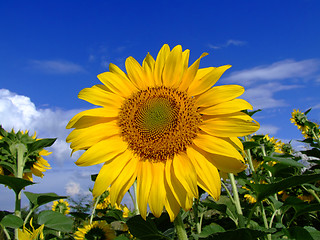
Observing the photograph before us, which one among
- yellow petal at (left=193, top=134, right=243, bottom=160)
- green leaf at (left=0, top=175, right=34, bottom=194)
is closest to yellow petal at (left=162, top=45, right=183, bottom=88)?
yellow petal at (left=193, top=134, right=243, bottom=160)

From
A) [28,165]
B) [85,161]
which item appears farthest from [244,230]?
[28,165]

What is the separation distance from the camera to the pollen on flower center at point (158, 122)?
1.65 meters

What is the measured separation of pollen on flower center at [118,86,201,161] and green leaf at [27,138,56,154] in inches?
39.8

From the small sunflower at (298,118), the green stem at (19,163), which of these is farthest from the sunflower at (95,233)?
the small sunflower at (298,118)

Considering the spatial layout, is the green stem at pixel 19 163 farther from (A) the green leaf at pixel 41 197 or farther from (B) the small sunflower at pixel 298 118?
(B) the small sunflower at pixel 298 118

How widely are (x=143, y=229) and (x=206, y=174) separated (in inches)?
17.7

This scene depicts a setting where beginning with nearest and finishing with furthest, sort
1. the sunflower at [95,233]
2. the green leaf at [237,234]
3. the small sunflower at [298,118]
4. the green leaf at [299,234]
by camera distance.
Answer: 1. the green leaf at [237,234]
2. the green leaf at [299,234]
3. the sunflower at [95,233]
4. the small sunflower at [298,118]

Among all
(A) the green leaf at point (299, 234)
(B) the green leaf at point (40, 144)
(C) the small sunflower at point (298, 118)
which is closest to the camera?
(A) the green leaf at point (299, 234)

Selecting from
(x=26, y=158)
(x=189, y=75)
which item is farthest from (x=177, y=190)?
(x=26, y=158)

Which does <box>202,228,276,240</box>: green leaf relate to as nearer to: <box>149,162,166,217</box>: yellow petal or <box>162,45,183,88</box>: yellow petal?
<box>149,162,166,217</box>: yellow petal

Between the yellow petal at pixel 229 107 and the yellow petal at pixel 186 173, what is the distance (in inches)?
11.1

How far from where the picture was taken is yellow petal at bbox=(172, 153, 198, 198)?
1489mm

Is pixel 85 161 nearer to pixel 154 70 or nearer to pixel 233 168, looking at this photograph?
pixel 154 70

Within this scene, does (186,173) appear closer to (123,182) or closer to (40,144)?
(123,182)
